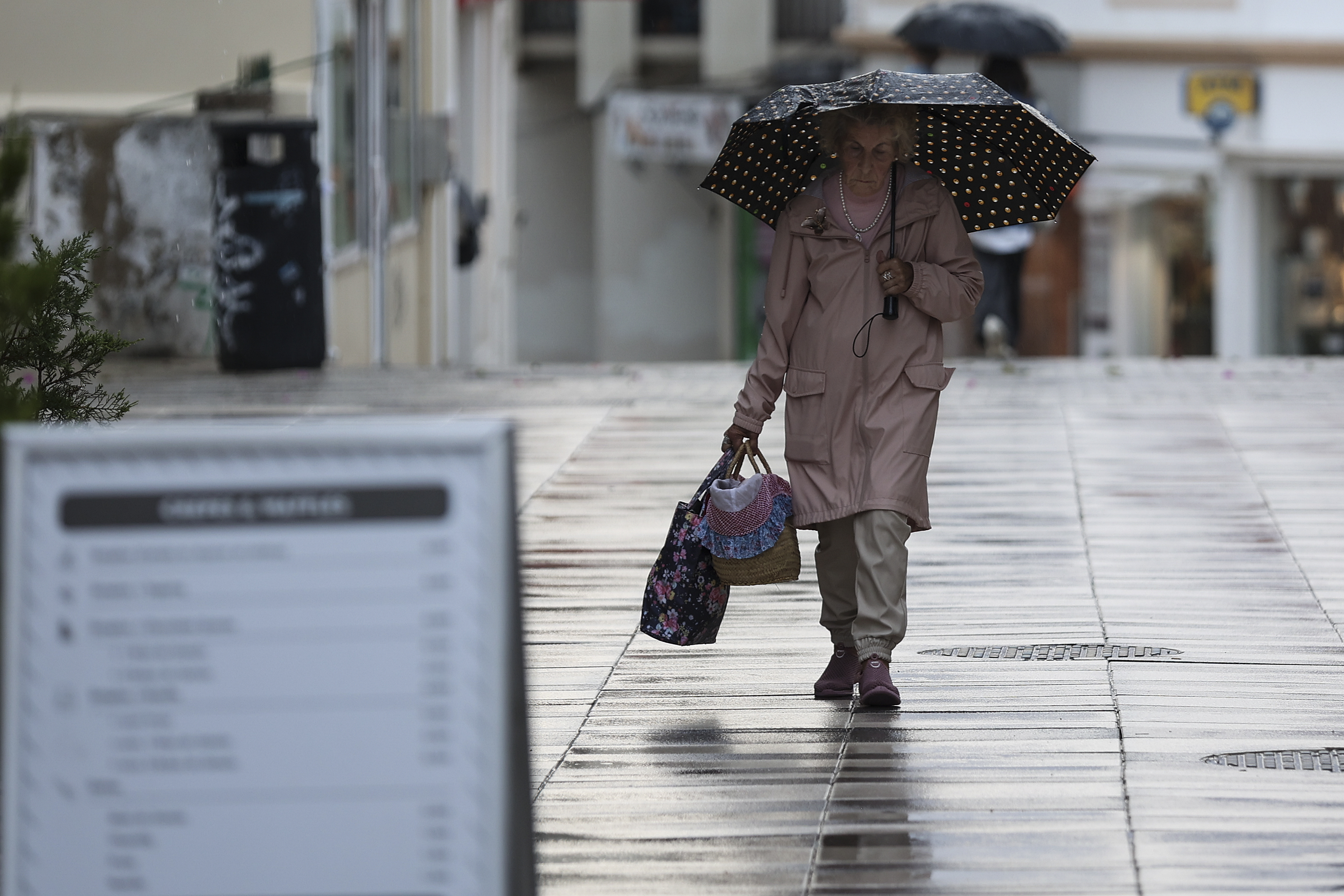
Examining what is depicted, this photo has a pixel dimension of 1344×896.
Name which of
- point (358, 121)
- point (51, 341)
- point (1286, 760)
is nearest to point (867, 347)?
point (1286, 760)

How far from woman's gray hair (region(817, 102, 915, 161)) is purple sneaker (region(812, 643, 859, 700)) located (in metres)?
1.26

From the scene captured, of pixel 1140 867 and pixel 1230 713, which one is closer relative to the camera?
pixel 1140 867

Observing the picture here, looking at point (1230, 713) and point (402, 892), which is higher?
point (402, 892)

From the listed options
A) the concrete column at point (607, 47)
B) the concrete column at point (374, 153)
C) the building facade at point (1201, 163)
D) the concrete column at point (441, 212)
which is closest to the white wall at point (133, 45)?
the concrete column at point (374, 153)

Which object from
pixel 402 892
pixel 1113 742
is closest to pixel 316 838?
pixel 402 892

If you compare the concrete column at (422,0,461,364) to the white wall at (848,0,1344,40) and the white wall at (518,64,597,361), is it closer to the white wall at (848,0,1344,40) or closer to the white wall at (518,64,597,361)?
the white wall at (848,0,1344,40)

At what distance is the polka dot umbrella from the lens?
5.66m

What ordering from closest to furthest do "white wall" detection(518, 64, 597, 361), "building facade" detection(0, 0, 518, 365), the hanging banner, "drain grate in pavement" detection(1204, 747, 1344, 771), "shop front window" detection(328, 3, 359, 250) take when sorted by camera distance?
"drain grate in pavement" detection(1204, 747, 1344, 771), "building facade" detection(0, 0, 518, 365), "shop front window" detection(328, 3, 359, 250), the hanging banner, "white wall" detection(518, 64, 597, 361)

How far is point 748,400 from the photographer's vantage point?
217 inches

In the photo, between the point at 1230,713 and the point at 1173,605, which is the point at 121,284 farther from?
the point at 1230,713

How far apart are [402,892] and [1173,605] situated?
4.44 metres

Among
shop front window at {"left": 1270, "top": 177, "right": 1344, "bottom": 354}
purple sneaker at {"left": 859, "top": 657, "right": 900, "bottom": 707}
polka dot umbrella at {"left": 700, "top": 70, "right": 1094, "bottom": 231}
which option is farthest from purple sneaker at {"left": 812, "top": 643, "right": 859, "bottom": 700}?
shop front window at {"left": 1270, "top": 177, "right": 1344, "bottom": 354}

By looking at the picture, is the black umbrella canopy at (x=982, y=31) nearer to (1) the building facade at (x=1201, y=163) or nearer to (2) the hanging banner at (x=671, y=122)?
(1) the building facade at (x=1201, y=163)

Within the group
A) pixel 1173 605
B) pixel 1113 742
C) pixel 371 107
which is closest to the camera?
pixel 1113 742
